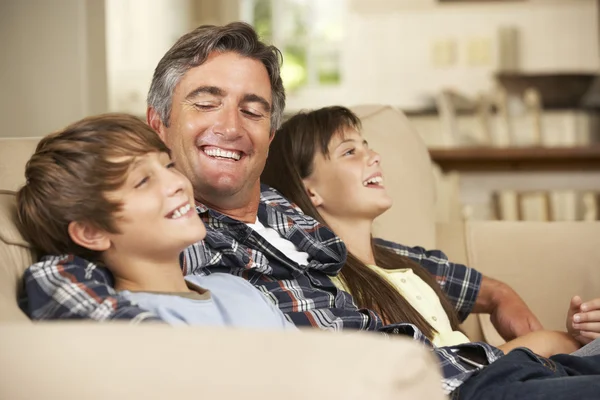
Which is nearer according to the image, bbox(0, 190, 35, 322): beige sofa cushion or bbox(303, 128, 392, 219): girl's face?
bbox(0, 190, 35, 322): beige sofa cushion

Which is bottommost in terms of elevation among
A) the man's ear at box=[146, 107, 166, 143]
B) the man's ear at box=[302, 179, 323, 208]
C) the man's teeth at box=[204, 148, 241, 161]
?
the man's ear at box=[302, 179, 323, 208]

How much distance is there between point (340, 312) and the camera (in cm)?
154

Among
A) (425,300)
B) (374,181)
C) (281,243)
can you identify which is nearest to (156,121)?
(281,243)

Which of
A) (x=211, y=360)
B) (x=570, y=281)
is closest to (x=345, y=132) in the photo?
(x=570, y=281)

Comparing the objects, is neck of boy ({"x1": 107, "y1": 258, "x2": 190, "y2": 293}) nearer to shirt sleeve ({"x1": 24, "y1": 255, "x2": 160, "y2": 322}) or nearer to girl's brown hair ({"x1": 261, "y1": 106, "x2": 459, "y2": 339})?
shirt sleeve ({"x1": 24, "y1": 255, "x2": 160, "y2": 322})

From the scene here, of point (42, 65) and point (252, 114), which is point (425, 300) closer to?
point (252, 114)

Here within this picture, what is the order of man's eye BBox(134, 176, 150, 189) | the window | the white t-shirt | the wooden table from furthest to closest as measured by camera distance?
the window, the wooden table, the white t-shirt, man's eye BBox(134, 176, 150, 189)

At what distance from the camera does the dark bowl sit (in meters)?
6.00

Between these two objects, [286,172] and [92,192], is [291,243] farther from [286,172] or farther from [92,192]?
[92,192]

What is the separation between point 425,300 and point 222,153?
1.68 ft

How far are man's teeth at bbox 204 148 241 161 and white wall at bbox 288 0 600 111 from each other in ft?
16.3

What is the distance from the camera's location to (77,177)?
1.20 meters

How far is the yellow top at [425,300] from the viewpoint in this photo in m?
1.76

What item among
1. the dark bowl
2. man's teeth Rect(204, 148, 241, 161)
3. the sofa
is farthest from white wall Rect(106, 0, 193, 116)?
the sofa
